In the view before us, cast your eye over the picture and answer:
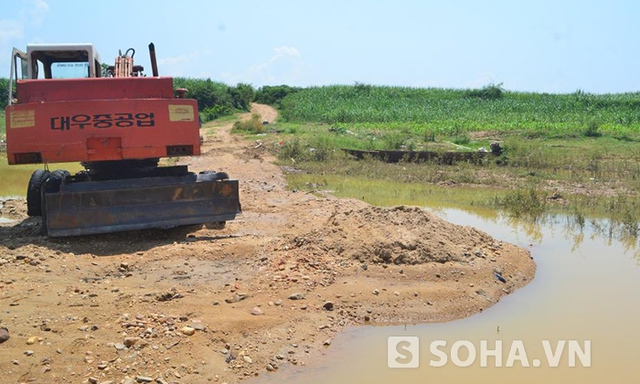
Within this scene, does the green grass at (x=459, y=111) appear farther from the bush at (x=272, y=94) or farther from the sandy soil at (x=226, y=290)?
the sandy soil at (x=226, y=290)

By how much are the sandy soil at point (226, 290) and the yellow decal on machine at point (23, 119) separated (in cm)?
156

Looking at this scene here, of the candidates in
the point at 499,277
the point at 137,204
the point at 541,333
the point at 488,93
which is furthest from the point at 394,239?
the point at 488,93

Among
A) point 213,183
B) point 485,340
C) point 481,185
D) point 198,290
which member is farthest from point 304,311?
point 481,185

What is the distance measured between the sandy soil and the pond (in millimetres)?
199

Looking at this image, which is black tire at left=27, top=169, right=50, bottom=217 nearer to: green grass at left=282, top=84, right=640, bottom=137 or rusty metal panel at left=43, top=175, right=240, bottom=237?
rusty metal panel at left=43, top=175, right=240, bottom=237

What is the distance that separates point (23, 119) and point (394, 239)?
16.9 feet

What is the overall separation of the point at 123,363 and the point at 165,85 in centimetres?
513

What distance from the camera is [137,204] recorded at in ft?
28.8

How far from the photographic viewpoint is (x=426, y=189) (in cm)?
1608

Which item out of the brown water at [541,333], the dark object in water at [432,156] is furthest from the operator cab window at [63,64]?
the dark object in water at [432,156]

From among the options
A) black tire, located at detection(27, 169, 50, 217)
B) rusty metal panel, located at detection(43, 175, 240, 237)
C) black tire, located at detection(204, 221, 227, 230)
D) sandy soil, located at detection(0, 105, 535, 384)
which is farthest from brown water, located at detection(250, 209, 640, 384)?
black tire, located at detection(27, 169, 50, 217)

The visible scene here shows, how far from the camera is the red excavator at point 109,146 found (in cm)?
840

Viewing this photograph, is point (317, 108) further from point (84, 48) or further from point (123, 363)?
point (123, 363)

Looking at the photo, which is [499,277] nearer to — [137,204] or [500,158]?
[137,204]
